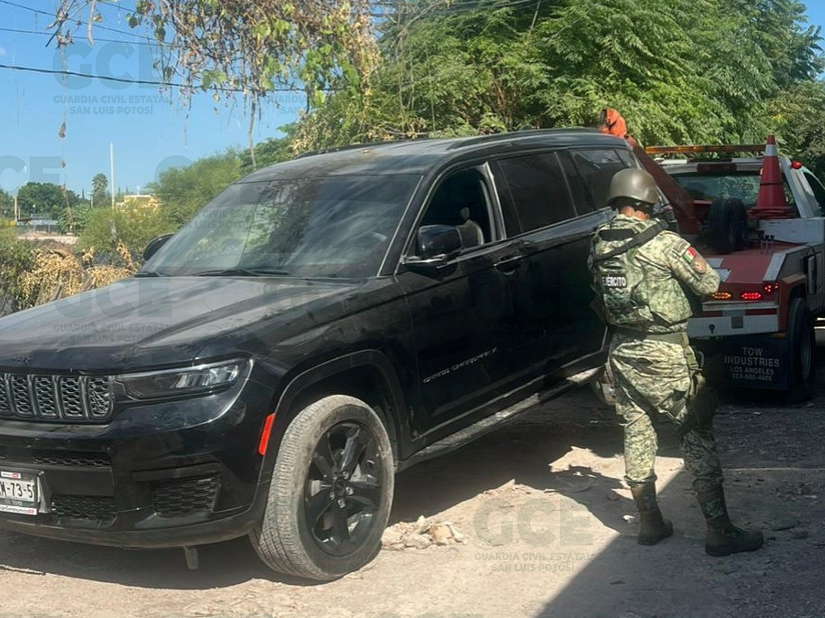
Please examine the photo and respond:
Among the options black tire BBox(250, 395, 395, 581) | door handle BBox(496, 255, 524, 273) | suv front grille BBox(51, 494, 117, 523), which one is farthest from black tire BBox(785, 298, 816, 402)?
suv front grille BBox(51, 494, 117, 523)

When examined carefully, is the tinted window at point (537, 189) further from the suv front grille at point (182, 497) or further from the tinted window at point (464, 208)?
the suv front grille at point (182, 497)

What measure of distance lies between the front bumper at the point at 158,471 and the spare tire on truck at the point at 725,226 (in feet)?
16.0

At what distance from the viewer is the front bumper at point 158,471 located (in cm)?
398

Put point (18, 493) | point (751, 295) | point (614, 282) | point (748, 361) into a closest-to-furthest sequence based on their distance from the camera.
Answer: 1. point (18, 493)
2. point (614, 282)
3. point (751, 295)
4. point (748, 361)

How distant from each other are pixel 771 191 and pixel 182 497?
6.35m

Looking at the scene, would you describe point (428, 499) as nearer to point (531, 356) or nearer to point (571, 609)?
point (531, 356)

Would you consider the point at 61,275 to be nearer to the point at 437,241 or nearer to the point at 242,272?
the point at 242,272

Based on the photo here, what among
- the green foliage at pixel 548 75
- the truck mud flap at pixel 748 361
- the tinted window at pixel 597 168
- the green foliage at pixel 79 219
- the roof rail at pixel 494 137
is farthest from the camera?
the green foliage at pixel 548 75

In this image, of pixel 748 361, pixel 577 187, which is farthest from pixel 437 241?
pixel 748 361

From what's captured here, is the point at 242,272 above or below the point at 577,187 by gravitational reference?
below

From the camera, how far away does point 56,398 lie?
13.8 feet

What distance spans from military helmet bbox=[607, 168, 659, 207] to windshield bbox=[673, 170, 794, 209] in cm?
442

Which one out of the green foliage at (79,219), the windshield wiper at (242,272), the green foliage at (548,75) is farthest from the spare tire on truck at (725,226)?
the green foliage at (548,75)

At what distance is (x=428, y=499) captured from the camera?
5.85 metres
